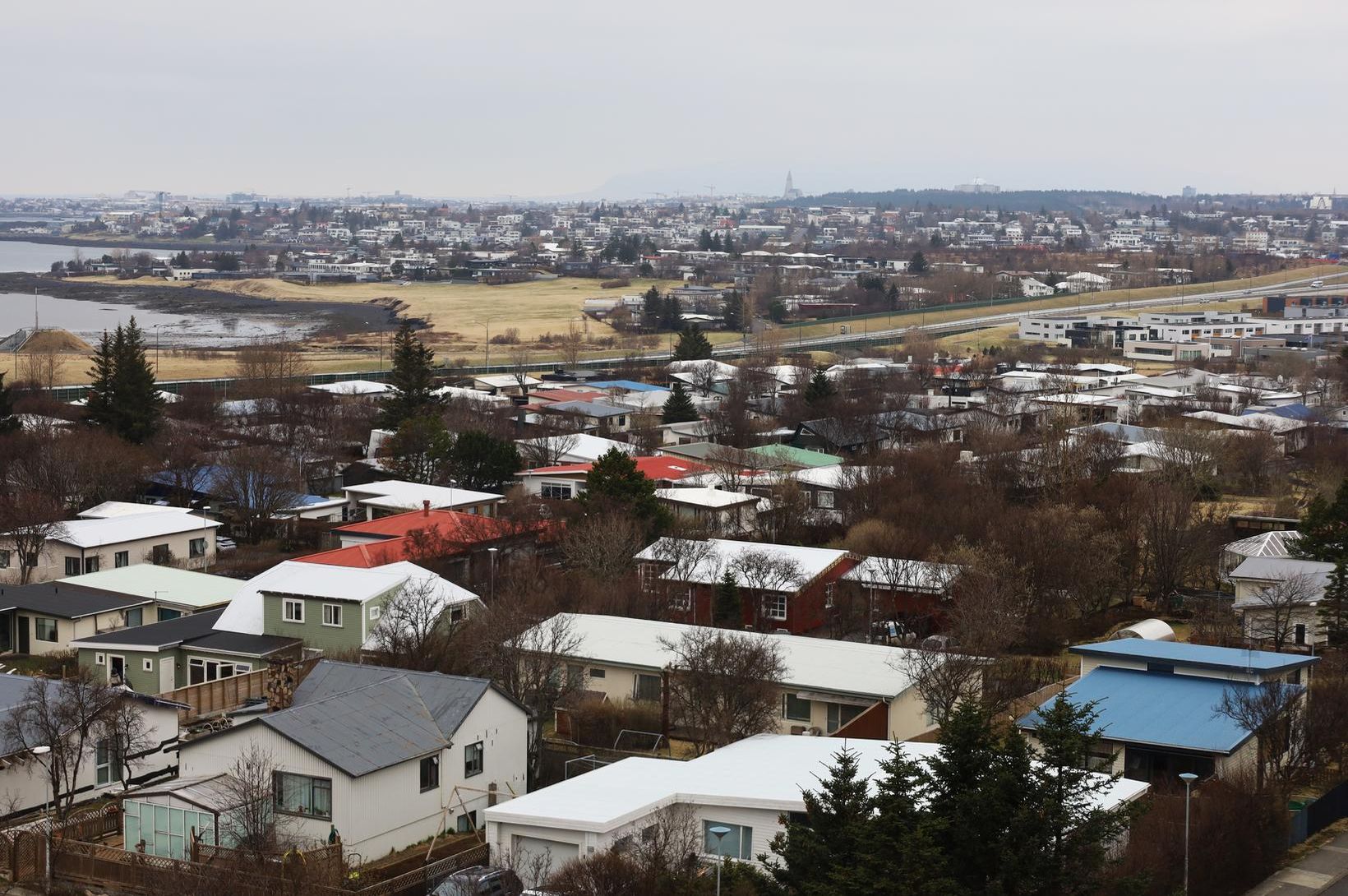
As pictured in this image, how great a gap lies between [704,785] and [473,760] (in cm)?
194

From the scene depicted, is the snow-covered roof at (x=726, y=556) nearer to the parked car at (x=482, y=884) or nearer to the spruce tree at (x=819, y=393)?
the parked car at (x=482, y=884)

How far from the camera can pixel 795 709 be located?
45.8 ft

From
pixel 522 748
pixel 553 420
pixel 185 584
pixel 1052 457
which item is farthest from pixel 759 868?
pixel 553 420

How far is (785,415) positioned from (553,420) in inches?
182

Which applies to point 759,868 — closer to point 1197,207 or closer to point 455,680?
point 455,680

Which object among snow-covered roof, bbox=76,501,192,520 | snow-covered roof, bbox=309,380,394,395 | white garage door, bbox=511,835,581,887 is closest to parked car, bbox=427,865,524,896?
white garage door, bbox=511,835,581,887

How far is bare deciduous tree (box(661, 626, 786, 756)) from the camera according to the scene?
1277cm

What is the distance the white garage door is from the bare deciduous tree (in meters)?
2.70

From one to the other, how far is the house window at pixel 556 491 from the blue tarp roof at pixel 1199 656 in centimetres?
1122

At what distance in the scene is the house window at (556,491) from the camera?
24.3 meters

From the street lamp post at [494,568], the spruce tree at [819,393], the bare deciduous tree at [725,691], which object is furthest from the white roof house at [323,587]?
the spruce tree at [819,393]

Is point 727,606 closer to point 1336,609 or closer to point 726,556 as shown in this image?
point 726,556

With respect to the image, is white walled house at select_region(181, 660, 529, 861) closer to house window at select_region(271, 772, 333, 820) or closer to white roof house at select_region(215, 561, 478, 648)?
house window at select_region(271, 772, 333, 820)

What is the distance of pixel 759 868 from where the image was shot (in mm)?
10164
